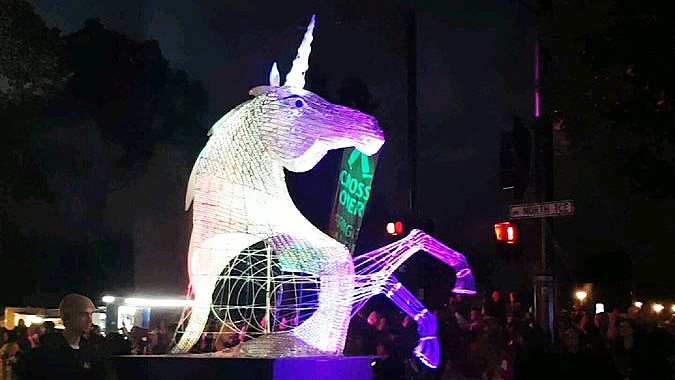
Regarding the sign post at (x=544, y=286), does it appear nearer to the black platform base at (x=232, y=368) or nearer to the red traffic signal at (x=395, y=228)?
the black platform base at (x=232, y=368)

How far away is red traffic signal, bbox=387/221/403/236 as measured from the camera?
14.6 m

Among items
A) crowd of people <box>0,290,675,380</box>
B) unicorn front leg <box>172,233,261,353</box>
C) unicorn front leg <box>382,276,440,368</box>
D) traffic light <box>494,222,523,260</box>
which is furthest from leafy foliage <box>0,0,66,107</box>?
unicorn front leg <box>382,276,440,368</box>

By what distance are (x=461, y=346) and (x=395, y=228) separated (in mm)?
3029

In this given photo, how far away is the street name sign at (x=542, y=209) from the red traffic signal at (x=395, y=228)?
3.63 metres

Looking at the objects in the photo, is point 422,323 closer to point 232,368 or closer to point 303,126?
point 232,368

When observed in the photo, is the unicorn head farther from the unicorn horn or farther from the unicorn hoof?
the unicorn hoof

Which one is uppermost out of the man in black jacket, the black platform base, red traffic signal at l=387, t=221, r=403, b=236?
red traffic signal at l=387, t=221, r=403, b=236

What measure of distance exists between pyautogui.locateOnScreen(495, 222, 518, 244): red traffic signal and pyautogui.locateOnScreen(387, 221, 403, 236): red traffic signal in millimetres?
2712

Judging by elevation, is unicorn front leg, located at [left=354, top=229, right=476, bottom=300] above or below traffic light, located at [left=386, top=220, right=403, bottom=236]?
below

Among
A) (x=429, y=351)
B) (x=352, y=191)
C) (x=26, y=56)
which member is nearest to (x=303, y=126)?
(x=352, y=191)

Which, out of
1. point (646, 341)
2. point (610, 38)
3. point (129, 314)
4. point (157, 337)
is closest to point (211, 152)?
point (157, 337)

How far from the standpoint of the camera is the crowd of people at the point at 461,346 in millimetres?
6699

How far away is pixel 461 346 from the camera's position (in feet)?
39.5

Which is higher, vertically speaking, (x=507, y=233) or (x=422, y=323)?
(x=507, y=233)
